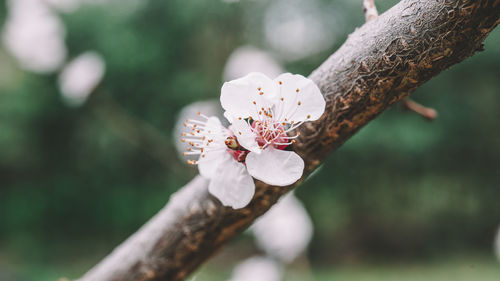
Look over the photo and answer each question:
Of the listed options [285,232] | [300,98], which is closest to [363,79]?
[300,98]

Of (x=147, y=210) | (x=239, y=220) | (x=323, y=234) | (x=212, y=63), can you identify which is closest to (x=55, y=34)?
(x=239, y=220)

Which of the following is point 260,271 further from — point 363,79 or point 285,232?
point 363,79

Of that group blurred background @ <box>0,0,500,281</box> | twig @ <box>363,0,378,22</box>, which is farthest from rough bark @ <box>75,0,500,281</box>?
blurred background @ <box>0,0,500,281</box>

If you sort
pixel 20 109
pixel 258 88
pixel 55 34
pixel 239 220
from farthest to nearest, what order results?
1. pixel 20 109
2. pixel 55 34
3. pixel 239 220
4. pixel 258 88

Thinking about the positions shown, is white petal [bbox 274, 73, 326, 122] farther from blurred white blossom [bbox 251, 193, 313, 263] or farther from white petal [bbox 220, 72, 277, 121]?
blurred white blossom [bbox 251, 193, 313, 263]

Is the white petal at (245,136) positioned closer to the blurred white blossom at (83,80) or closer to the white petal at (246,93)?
the white petal at (246,93)

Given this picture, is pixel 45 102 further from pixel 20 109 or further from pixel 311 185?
pixel 311 185

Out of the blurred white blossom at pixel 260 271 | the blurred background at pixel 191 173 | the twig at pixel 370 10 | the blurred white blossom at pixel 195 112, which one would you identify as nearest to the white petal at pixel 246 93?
the twig at pixel 370 10
